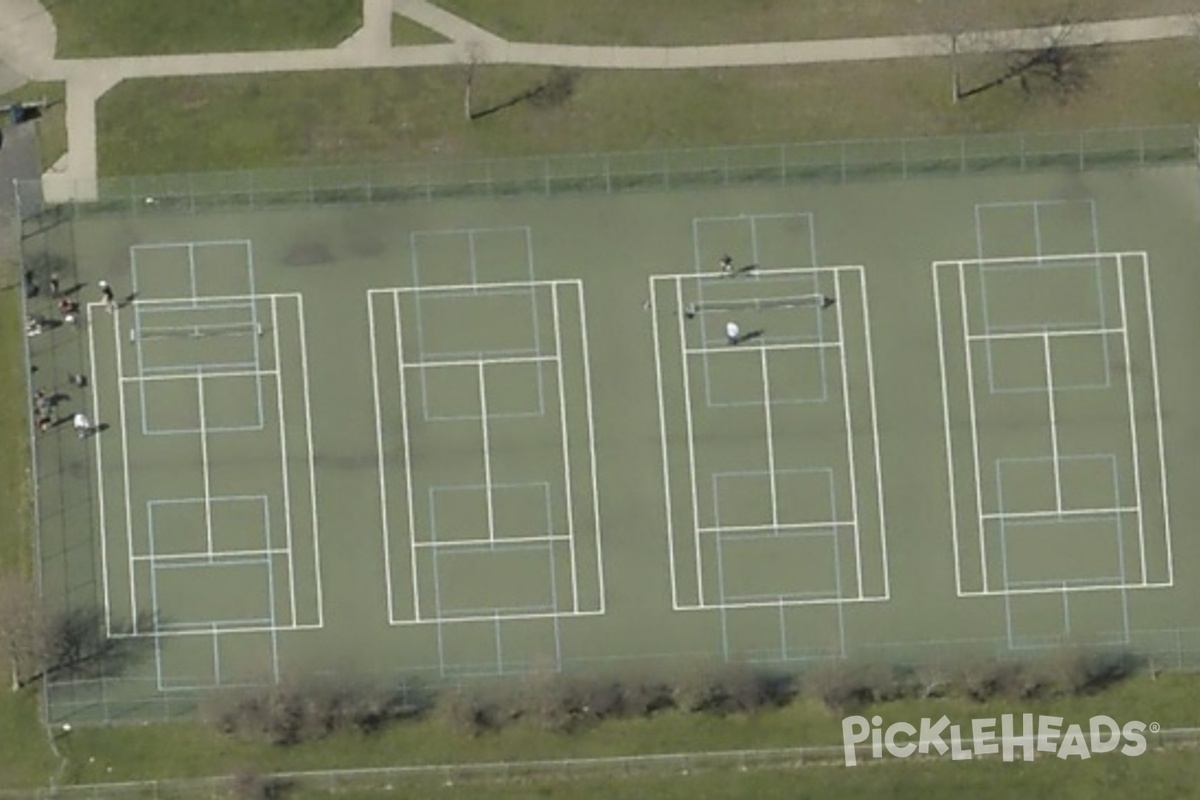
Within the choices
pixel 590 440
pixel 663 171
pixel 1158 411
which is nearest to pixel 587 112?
pixel 663 171

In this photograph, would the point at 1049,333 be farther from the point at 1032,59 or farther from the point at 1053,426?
the point at 1032,59

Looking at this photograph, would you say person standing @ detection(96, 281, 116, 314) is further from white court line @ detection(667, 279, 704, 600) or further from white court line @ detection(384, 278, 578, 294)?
white court line @ detection(667, 279, 704, 600)

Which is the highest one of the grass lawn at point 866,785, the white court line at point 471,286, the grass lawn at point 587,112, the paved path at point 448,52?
the paved path at point 448,52

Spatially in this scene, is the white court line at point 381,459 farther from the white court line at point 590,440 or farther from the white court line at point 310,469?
the white court line at point 590,440

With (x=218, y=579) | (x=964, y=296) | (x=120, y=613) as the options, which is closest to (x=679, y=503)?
(x=964, y=296)

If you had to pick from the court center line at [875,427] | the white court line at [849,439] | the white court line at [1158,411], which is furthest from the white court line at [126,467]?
the white court line at [1158,411]
